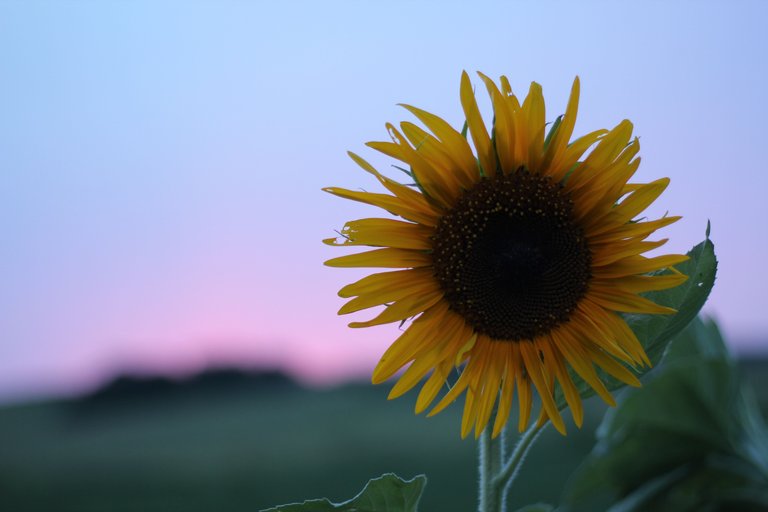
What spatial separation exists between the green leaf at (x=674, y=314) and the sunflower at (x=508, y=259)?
37 mm

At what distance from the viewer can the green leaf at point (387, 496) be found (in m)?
1.97

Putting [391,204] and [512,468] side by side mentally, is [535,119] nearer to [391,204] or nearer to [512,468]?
[391,204]

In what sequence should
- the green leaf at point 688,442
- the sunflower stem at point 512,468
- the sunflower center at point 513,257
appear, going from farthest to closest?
1. the green leaf at point 688,442
2. the sunflower center at point 513,257
3. the sunflower stem at point 512,468

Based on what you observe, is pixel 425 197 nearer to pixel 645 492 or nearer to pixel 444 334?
pixel 444 334

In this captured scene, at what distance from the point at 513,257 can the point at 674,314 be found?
14.1 inches

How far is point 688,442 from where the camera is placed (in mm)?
2455

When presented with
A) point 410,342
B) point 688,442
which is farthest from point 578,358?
point 688,442

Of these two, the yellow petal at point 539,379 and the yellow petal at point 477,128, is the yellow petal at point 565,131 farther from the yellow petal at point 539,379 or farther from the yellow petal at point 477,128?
the yellow petal at point 539,379

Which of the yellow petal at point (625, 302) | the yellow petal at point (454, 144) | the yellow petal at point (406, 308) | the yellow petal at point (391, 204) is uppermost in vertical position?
the yellow petal at point (454, 144)

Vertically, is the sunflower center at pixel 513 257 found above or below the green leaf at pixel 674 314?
above

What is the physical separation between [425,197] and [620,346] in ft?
1.70

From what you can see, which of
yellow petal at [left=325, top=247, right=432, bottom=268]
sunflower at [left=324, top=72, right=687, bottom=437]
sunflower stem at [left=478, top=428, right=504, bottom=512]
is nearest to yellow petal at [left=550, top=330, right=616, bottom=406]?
sunflower at [left=324, top=72, right=687, bottom=437]

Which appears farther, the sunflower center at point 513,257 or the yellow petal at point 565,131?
the sunflower center at point 513,257

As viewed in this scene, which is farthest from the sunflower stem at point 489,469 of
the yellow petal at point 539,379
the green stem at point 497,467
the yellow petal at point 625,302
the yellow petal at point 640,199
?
the yellow petal at point 640,199
